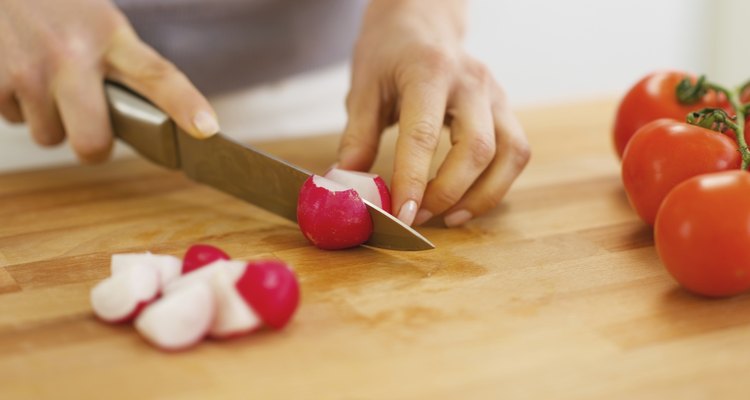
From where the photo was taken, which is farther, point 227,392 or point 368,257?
point 368,257

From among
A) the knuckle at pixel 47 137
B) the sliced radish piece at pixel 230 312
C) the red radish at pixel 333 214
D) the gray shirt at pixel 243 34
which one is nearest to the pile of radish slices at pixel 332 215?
the red radish at pixel 333 214

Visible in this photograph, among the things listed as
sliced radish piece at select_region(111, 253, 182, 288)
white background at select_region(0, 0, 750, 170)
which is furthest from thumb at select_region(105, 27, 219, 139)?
white background at select_region(0, 0, 750, 170)

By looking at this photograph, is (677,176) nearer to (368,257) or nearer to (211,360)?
(368,257)

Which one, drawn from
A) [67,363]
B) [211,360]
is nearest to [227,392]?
[211,360]

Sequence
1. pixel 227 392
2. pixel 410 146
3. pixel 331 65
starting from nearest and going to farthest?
1. pixel 227 392
2. pixel 410 146
3. pixel 331 65

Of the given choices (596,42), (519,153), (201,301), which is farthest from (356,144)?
(596,42)

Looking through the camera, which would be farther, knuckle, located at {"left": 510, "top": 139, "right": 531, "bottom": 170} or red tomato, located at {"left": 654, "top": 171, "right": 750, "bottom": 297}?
knuckle, located at {"left": 510, "top": 139, "right": 531, "bottom": 170}

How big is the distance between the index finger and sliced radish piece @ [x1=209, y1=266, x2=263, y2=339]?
14.2 inches

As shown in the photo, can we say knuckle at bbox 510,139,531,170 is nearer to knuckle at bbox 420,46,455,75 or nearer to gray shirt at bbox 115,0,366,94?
knuckle at bbox 420,46,455,75

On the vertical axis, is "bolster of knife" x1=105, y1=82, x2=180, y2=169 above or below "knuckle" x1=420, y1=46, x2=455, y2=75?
below

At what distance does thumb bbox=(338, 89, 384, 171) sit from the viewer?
1392mm

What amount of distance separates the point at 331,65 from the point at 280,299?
120 cm

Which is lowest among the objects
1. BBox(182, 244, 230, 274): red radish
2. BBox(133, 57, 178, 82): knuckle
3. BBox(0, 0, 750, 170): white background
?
BBox(0, 0, 750, 170): white background

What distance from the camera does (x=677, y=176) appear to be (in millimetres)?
1139
